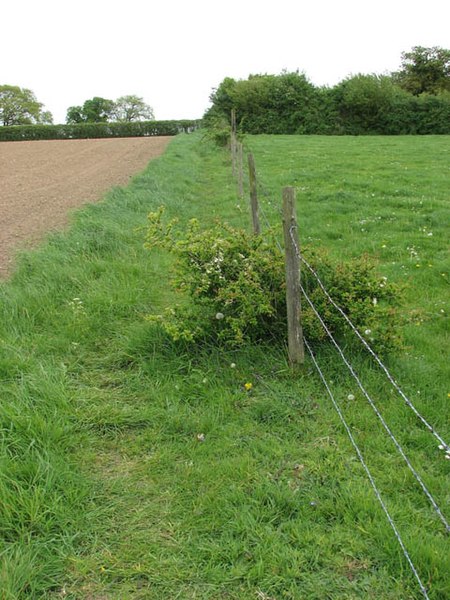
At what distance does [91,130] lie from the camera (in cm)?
5975

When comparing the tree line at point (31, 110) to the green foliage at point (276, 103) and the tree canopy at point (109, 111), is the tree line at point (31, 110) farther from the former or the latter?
the green foliage at point (276, 103)

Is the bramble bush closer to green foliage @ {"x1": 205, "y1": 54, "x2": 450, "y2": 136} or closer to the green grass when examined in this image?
the green grass

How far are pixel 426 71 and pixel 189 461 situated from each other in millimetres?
61366

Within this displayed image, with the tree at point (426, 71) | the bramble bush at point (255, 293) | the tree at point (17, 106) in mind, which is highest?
the tree at point (17, 106)

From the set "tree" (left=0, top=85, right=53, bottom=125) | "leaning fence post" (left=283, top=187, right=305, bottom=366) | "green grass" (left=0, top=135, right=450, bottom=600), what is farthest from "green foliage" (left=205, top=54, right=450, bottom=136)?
"tree" (left=0, top=85, right=53, bottom=125)

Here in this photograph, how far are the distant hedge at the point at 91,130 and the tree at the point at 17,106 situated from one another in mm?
41248

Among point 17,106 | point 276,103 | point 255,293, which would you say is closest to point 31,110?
point 17,106

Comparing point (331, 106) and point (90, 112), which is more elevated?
point (90, 112)

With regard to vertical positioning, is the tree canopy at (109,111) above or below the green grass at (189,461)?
above

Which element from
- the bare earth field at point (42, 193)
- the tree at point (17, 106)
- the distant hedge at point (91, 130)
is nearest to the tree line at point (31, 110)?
the tree at point (17, 106)

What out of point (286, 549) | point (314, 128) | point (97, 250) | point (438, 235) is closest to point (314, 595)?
point (286, 549)

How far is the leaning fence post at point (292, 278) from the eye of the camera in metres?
3.65

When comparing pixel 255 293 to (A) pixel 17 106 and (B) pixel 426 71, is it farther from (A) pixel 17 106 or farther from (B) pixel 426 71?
(A) pixel 17 106

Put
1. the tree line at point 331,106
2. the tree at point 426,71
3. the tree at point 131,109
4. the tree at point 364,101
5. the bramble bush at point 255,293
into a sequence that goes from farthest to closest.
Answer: the tree at point 131,109 → the tree at point 426,71 → the tree at point 364,101 → the tree line at point 331,106 → the bramble bush at point 255,293
